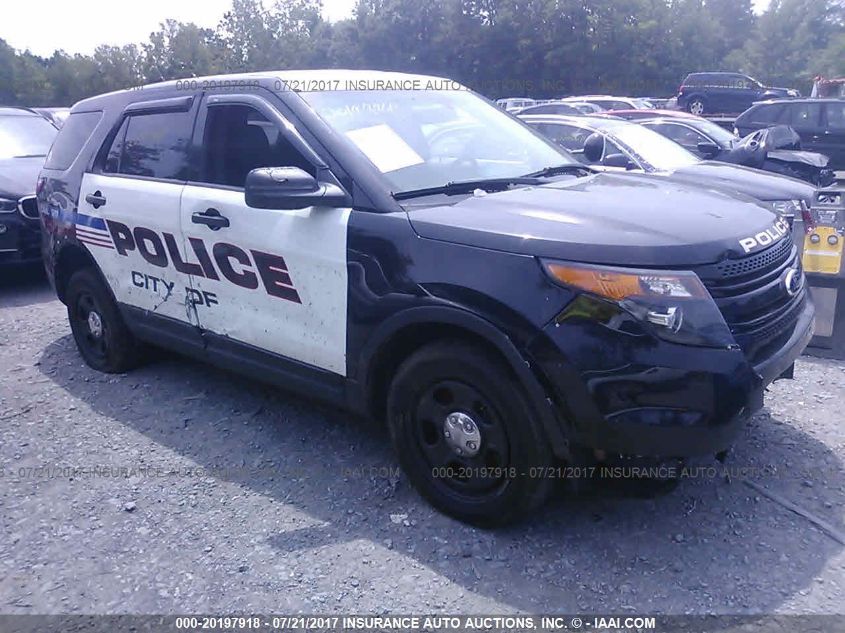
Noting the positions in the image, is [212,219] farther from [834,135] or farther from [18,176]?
[834,135]

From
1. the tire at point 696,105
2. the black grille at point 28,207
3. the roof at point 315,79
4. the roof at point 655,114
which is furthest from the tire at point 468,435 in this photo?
the tire at point 696,105

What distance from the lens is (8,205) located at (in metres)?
7.53

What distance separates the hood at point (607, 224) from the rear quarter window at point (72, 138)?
2.78m

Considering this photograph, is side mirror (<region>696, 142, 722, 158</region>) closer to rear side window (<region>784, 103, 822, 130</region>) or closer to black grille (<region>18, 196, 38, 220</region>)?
rear side window (<region>784, 103, 822, 130</region>)

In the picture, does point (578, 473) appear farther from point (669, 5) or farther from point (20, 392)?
point (669, 5)

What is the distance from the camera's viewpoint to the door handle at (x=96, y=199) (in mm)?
4716

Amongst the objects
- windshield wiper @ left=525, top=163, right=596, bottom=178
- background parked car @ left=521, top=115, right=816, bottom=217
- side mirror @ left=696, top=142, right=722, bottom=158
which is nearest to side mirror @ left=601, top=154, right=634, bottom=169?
background parked car @ left=521, top=115, right=816, bottom=217

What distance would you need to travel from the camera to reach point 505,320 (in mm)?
2906

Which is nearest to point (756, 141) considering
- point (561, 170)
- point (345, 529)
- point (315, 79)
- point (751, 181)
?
point (751, 181)

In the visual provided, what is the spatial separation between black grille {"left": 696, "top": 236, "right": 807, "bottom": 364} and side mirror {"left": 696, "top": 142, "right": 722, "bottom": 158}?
25.7ft

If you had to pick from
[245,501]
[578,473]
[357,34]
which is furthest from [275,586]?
[357,34]

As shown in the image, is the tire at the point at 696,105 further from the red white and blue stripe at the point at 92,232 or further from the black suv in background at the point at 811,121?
the red white and blue stripe at the point at 92,232

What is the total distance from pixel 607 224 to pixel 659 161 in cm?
529

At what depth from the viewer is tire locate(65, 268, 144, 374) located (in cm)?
504
